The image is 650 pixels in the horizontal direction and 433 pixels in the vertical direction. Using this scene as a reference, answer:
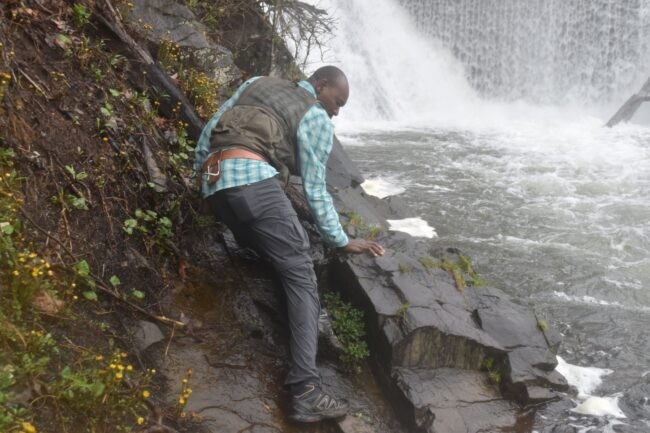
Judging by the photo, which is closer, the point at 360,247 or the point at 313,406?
the point at 313,406

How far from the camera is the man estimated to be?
142 inches

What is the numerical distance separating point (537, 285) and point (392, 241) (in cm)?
211

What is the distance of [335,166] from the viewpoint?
7707 millimetres

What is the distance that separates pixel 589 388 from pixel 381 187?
5.15 m

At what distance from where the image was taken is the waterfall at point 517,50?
18875mm

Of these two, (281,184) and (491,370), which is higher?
(281,184)

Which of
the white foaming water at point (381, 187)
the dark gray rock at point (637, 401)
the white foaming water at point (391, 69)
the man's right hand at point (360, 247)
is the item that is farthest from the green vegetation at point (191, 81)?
the white foaming water at point (391, 69)

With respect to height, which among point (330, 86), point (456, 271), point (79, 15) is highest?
point (79, 15)

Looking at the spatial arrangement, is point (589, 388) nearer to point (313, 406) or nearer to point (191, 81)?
point (313, 406)

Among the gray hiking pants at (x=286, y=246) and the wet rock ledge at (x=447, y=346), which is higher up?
the gray hiking pants at (x=286, y=246)

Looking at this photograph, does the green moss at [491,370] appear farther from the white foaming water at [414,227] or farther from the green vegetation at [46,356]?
the white foaming water at [414,227]

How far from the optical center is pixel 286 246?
3.68m

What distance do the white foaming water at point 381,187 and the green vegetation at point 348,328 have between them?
4696mm

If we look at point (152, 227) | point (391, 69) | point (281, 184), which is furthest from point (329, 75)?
point (391, 69)
